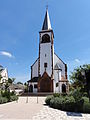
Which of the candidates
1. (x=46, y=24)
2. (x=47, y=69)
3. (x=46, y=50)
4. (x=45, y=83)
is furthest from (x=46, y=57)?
(x=46, y=24)

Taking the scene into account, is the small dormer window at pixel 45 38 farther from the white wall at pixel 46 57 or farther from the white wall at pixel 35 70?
the white wall at pixel 35 70

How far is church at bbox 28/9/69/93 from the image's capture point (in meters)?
31.2

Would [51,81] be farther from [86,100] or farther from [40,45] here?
[86,100]

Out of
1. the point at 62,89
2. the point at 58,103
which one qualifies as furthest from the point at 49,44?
the point at 58,103

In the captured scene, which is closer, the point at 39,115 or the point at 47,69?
the point at 39,115

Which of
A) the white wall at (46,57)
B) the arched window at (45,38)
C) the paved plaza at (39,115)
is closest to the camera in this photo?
the paved plaza at (39,115)

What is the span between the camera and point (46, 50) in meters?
33.8

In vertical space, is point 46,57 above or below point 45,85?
above

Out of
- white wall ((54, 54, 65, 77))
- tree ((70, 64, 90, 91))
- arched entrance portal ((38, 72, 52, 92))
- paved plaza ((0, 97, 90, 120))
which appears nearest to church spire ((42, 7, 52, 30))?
white wall ((54, 54, 65, 77))

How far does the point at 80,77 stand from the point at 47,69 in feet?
72.4

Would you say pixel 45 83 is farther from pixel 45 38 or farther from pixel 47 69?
pixel 45 38

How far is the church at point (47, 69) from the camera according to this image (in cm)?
3122

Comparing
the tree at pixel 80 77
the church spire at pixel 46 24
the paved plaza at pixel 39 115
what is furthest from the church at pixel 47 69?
the paved plaza at pixel 39 115

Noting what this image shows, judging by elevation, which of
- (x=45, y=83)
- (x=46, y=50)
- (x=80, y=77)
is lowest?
(x=45, y=83)
